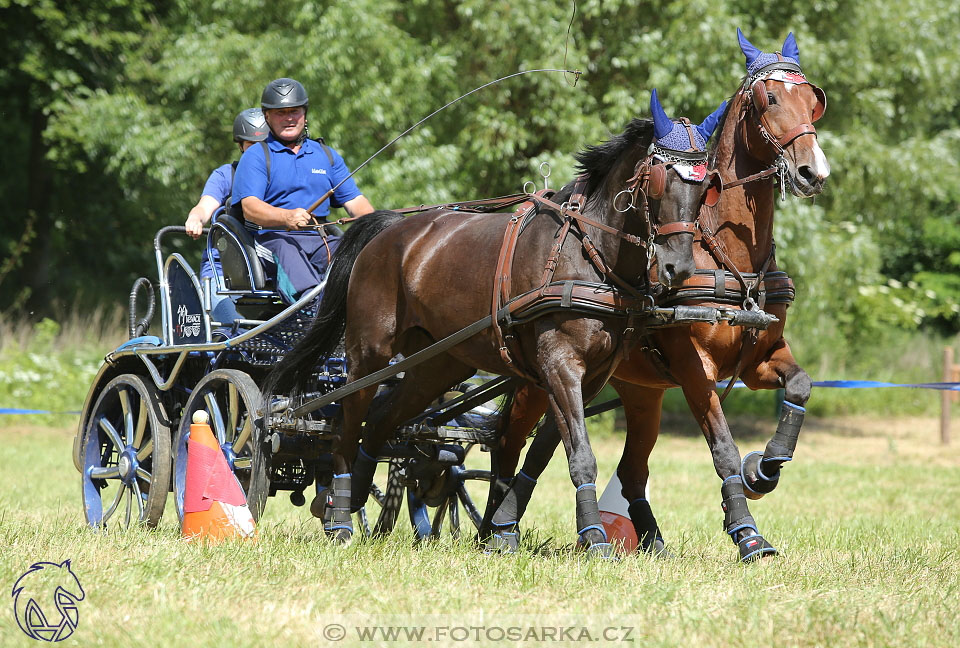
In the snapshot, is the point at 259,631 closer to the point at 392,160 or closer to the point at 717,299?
the point at 717,299

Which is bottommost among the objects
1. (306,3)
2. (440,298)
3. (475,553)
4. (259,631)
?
(475,553)

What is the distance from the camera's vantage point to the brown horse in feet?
16.9

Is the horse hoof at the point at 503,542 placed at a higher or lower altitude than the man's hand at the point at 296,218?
lower

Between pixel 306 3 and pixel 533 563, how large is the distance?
10.1 metres

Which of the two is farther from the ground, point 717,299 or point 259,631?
point 717,299

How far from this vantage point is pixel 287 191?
22.0ft

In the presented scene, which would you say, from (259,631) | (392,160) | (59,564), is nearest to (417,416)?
(59,564)

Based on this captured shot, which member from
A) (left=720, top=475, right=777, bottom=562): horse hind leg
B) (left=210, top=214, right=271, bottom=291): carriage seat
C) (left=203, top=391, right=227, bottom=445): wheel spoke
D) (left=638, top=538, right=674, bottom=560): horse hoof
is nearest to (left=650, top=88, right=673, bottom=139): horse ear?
(left=720, top=475, right=777, bottom=562): horse hind leg

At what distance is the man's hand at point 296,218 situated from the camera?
6.41 meters

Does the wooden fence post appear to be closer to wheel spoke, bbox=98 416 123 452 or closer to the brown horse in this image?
the brown horse

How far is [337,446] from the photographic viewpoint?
20.6 feet

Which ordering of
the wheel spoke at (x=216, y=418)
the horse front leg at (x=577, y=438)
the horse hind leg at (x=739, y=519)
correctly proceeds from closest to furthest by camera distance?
the horse front leg at (x=577, y=438), the horse hind leg at (x=739, y=519), the wheel spoke at (x=216, y=418)

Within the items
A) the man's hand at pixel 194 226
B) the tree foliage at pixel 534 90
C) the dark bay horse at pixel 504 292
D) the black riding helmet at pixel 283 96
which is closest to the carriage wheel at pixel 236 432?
the dark bay horse at pixel 504 292

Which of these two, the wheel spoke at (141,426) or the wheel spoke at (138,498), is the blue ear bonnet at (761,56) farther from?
the wheel spoke at (138,498)
